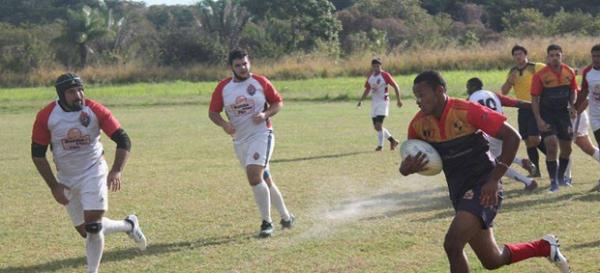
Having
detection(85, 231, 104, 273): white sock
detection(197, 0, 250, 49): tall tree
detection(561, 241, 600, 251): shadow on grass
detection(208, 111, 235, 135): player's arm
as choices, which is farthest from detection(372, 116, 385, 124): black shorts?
detection(197, 0, 250, 49): tall tree

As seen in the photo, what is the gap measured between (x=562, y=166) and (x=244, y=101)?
16.8ft

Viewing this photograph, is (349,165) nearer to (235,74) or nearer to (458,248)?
(235,74)

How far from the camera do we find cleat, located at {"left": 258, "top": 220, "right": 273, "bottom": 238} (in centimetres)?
913

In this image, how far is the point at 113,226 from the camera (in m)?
8.29

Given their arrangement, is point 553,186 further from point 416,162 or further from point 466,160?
point 416,162

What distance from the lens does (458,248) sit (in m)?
5.96

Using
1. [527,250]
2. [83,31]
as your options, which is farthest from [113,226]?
[83,31]

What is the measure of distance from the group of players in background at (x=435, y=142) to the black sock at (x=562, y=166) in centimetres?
2

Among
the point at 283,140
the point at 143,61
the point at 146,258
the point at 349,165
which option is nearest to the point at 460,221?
the point at 146,258

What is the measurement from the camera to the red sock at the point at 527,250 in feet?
21.1

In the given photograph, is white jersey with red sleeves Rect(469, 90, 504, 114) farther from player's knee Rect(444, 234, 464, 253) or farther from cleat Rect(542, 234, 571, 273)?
player's knee Rect(444, 234, 464, 253)

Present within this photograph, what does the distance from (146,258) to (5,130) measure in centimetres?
1984

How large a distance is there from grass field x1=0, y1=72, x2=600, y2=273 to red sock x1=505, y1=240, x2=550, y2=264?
0.62 m

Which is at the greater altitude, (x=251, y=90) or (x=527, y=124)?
(x=251, y=90)
